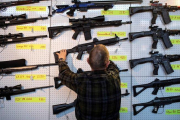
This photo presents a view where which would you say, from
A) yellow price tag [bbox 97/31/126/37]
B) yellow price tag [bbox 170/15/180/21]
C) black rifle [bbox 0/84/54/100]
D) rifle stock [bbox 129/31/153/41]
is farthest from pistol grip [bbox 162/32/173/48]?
black rifle [bbox 0/84/54/100]

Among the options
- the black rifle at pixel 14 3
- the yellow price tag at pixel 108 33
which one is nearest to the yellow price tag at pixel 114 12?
the yellow price tag at pixel 108 33

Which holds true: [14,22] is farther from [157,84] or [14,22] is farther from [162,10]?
[157,84]

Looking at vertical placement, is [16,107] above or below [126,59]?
below

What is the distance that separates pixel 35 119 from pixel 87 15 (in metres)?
2.37

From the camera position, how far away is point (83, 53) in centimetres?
289

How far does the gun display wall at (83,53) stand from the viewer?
288 cm

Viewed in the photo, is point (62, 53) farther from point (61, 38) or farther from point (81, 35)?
point (81, 35)

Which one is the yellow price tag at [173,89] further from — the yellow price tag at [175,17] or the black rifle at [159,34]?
the yellow price tag at [175,17]

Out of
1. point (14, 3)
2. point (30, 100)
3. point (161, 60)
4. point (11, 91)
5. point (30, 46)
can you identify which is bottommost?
point (30, 100)

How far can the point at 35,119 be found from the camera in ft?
9.62

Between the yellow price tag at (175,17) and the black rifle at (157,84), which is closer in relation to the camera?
the black rifle at (157,84)

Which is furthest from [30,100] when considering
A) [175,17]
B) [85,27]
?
[175,17]

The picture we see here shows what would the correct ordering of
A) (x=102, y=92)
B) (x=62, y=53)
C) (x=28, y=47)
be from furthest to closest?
(x=28, y=47)
(x=62, y=53)
(x=102, y=92)

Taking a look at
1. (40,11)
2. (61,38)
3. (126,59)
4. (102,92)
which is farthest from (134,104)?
(40,11)
